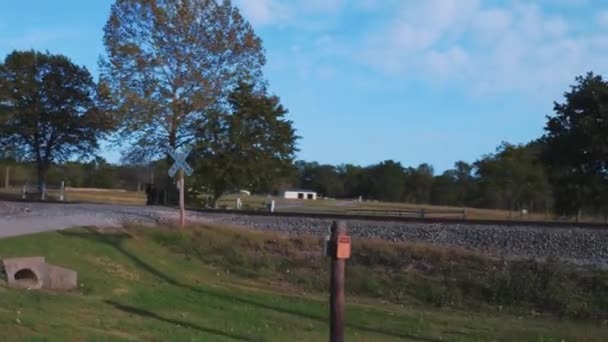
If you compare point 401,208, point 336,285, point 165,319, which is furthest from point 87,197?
point 336,285

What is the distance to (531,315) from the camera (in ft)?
57.0

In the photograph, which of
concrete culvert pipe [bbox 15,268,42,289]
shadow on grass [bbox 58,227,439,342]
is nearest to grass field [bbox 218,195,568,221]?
shadow on grass [bbox 58,227,439,342]

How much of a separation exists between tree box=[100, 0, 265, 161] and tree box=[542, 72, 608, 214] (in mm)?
19226

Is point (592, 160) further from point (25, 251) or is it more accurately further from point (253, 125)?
point (25, 251)

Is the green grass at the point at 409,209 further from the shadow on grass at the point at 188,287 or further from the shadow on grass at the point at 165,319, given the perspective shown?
the shadow on grass at the point at 165,319

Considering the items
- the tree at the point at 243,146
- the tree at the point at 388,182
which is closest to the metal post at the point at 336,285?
the tree at the point at 243,146

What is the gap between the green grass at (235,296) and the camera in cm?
1223

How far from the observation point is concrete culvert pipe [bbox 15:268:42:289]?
46.5 feet

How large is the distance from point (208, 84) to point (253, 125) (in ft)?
16.3

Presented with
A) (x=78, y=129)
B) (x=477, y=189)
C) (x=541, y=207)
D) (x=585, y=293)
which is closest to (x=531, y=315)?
(x=585, y=293)

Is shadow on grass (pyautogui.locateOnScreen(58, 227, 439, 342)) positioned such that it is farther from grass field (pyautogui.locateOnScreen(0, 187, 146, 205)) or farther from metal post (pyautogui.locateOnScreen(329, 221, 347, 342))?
grass field (pyautogui.locateOnScreen(0, 187, 146, 205))

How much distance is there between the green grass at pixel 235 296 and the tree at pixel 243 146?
2704 cm

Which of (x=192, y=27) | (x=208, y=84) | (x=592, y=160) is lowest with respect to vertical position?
(x=592, y=160)

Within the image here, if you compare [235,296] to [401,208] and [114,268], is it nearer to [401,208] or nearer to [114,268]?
[114,268]
